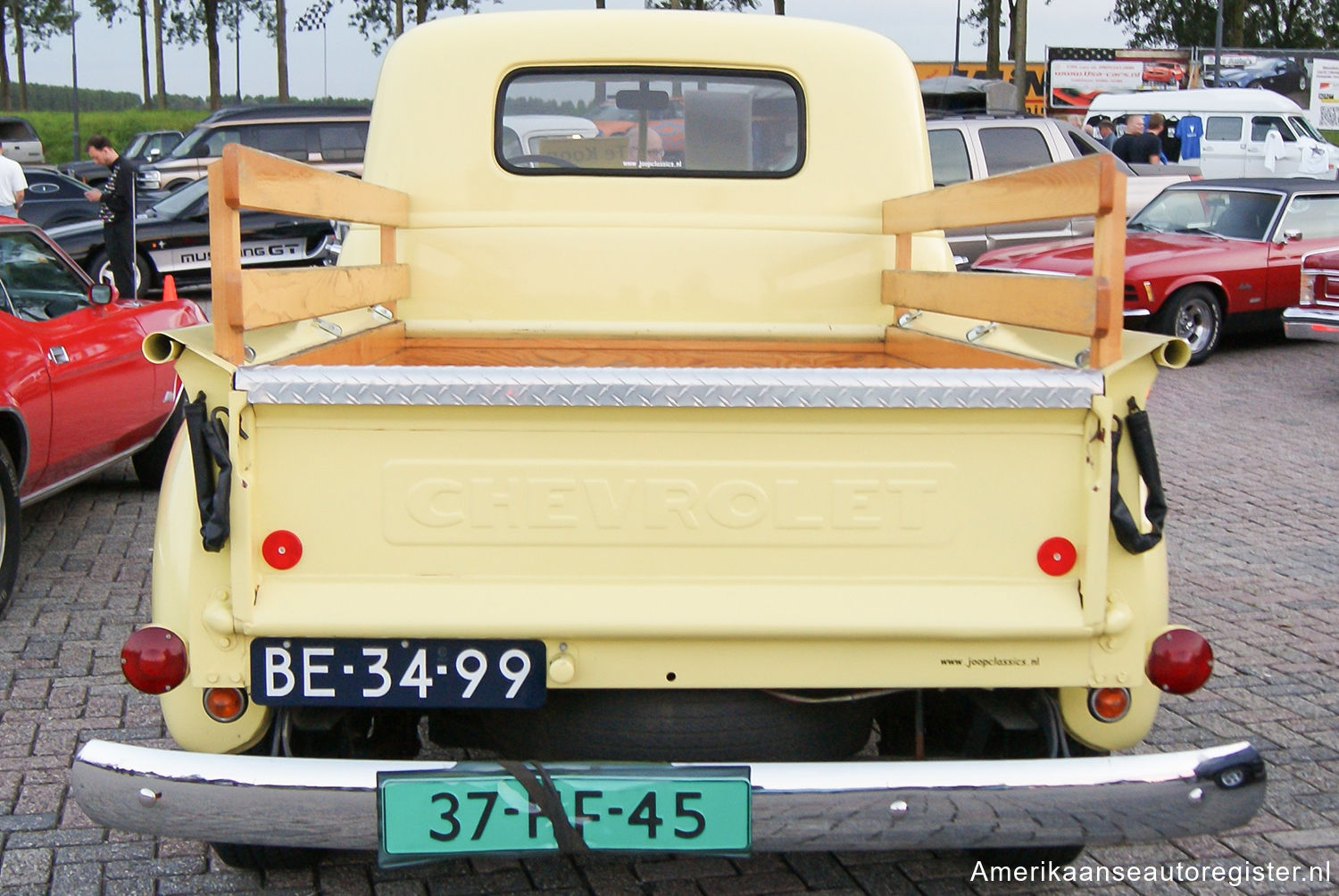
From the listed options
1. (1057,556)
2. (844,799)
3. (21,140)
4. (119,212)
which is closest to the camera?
(844,799)

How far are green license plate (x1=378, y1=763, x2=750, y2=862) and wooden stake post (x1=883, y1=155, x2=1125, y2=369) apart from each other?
1083mm

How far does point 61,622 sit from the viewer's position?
527cm

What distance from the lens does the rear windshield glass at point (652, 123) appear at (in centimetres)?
435

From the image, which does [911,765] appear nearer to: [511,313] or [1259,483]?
[511,313]

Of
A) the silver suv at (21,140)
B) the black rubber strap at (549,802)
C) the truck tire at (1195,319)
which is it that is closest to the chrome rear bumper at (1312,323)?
the truck tire at (1195,319)

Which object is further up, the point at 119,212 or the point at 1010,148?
the point at 1010,148

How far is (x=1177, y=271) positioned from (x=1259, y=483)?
4.13 metres

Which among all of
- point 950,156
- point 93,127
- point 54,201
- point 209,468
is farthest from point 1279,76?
point 93,127

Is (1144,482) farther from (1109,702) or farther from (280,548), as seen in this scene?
(280,548)

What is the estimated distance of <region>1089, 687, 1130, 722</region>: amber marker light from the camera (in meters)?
2.73

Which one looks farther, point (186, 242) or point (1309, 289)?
point (186, 242)

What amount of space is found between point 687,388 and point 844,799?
0.80 m

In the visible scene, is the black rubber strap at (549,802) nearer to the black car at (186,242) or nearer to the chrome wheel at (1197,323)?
the chrome wheel at (1197,323)

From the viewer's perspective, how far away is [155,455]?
24.8 feet
